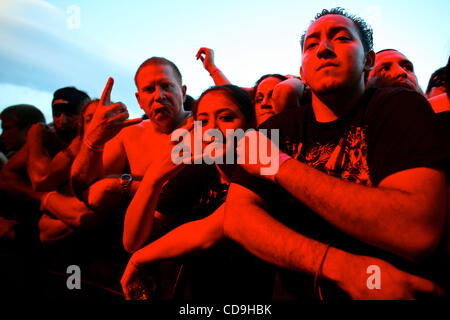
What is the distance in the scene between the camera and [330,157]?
43.8 inches

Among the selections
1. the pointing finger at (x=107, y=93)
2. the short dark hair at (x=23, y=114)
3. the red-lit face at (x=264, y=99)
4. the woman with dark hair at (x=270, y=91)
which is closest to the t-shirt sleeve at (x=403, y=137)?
the woman with dark hair at (x=270, y=91)

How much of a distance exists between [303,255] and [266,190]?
29cm

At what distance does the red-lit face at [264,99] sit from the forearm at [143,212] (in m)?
0.84

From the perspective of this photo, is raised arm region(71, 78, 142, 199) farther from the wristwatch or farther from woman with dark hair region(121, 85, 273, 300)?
woman with dark hair region(121, 85, 273, 300)

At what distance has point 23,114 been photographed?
3.52m

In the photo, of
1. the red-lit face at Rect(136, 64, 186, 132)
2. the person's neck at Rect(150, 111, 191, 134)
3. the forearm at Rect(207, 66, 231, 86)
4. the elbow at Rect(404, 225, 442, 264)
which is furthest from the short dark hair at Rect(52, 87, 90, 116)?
the elbow at Rect(404, 225, 442, 264)

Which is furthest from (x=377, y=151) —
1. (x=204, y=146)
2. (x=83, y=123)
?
(x=83, y=123)

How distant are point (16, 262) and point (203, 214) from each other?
204cm

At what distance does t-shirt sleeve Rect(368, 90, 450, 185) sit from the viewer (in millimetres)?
863

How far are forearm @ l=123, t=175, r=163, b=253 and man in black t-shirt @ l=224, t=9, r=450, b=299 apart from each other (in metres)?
0.42

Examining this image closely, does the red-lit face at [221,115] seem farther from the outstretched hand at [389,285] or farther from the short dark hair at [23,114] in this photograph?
the short dark hair at [23,114]

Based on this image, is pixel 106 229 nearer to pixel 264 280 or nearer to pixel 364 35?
pixel 264 280

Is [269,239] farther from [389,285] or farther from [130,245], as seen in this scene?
[130,245]

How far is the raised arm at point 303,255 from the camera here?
82 cm
